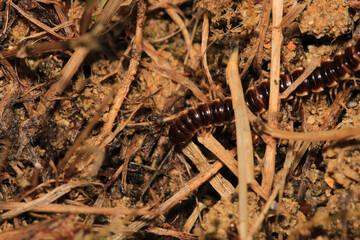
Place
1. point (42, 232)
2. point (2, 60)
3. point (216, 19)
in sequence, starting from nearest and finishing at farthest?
point (42, 232) < point (2, 60) < point (216, 19)

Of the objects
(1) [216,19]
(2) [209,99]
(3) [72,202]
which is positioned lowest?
(3) [72,202]

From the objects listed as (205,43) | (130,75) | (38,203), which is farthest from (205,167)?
(38,203)

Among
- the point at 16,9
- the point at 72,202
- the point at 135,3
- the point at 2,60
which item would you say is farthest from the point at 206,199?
the point at 16,9

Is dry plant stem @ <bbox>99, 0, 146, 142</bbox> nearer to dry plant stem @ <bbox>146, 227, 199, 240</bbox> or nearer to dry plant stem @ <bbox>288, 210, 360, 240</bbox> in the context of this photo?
dry plant stem @ <bbox>146, 227, 199, 240</bbox>

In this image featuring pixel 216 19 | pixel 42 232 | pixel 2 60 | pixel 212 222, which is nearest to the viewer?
pixel 42 232

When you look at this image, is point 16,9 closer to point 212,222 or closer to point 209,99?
point 209,99

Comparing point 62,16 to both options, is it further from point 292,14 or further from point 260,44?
point 292,14

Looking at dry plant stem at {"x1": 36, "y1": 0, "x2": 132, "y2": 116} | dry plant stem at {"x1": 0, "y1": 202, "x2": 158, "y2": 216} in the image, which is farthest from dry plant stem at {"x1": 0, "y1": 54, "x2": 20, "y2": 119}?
dry plant stem at {"x1": 0, "y1": 202, "x2": 158, "y2": 216}
